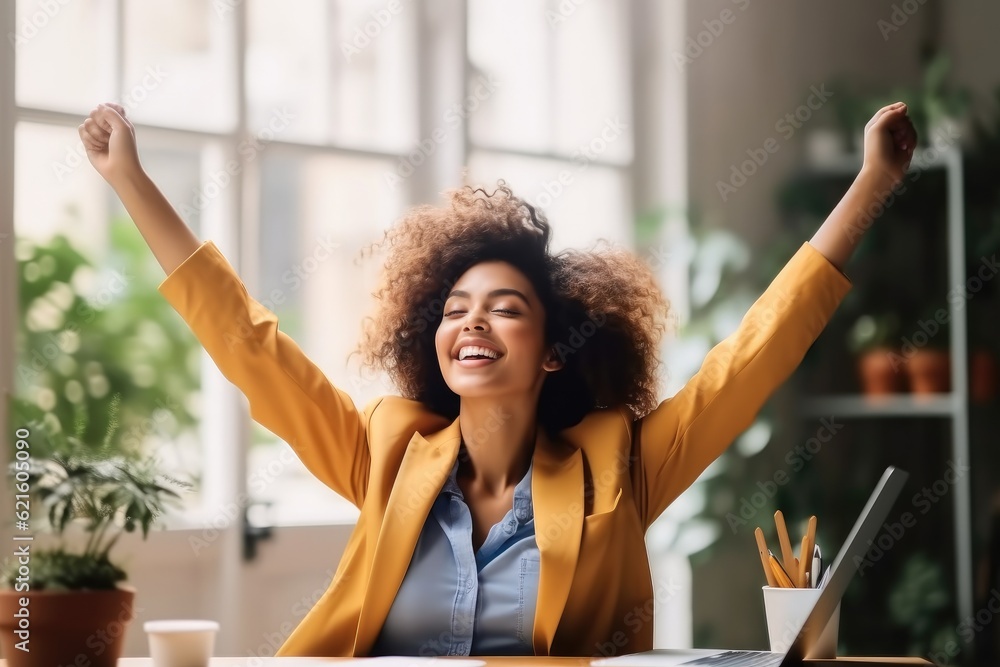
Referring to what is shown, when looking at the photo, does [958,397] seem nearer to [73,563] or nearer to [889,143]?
[889,143]

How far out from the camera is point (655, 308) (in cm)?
195

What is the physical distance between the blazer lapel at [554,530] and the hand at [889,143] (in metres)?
0.64

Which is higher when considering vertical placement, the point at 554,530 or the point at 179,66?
the point at 179,66

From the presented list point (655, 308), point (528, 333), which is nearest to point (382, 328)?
point (528, 333)

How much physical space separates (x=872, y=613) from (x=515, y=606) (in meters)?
2.32

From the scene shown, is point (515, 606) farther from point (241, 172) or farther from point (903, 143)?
point (241, 172)

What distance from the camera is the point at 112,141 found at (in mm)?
1458

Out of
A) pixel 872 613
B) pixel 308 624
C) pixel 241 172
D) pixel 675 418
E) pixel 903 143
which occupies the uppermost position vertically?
pixel 241 172

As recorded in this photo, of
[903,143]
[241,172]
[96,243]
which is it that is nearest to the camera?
[903,143]

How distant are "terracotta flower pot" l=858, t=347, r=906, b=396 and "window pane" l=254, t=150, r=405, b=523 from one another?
63.2 inches

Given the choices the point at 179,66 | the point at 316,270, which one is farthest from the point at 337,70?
the point at 316,270

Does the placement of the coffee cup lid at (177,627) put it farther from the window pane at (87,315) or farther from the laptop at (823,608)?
the window pane at (87,315)

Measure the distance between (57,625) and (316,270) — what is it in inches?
71.7

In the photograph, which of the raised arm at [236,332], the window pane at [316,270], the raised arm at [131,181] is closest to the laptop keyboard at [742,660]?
the raised arm at [236,332]
